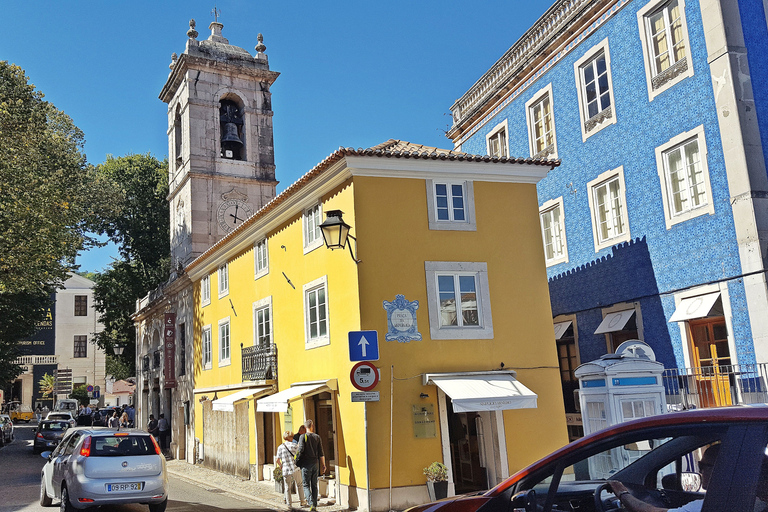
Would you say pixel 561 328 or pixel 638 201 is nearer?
pixel 638 201

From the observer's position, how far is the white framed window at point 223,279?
76.1 ft

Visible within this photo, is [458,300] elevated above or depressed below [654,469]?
above

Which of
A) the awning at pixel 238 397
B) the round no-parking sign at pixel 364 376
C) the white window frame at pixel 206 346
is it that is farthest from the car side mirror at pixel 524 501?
the white window frame at pixel 206 346

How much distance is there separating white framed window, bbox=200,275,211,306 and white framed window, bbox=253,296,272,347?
16.6 feet

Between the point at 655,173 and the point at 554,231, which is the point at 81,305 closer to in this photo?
the point at 554,231

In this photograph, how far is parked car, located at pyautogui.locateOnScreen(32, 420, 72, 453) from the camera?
28.5 meters

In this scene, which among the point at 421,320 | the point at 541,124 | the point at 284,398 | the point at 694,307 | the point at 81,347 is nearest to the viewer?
the point at 694,307

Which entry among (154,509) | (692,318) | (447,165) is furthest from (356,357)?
(692,318)

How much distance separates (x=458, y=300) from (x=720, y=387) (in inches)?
217

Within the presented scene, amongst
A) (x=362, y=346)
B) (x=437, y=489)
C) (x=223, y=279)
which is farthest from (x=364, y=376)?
(x=223, y=279)

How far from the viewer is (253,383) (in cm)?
1991

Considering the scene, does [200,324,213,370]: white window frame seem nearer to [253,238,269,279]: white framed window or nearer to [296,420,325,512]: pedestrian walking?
[253,238,269,279]: white framed window

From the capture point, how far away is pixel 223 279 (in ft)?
77.5

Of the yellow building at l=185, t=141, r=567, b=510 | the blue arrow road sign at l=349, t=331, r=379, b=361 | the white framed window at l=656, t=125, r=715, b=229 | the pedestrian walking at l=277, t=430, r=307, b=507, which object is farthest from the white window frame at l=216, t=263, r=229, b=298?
the white framed window at l=656, t=125, r=715, b=229
